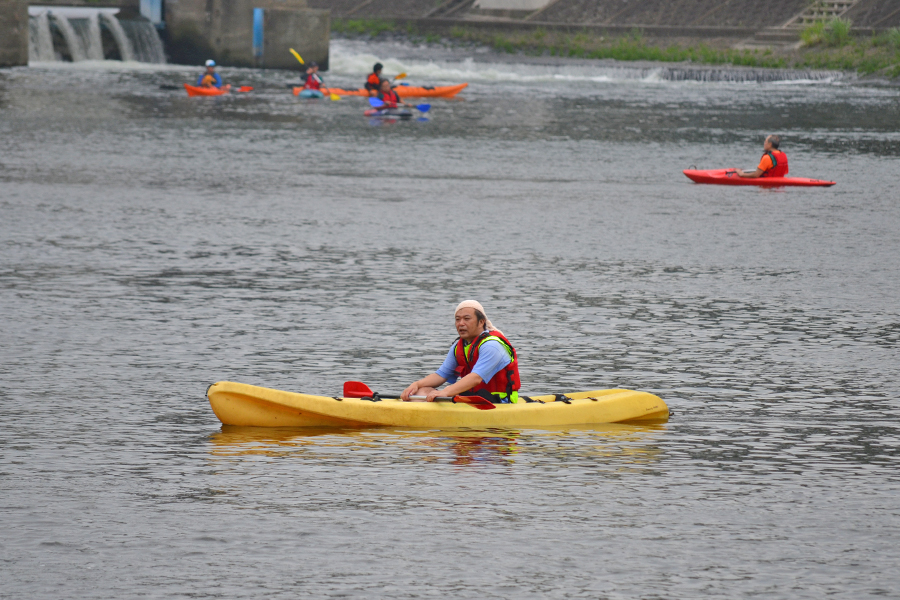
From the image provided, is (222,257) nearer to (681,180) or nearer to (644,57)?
(681,180)

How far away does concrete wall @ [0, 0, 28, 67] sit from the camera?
49.7 m

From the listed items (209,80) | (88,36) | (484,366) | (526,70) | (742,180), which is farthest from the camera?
(526,70)

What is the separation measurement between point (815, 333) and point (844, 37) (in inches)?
1939

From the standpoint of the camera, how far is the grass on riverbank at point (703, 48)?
57.8 metres

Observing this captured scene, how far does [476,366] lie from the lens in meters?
10.2

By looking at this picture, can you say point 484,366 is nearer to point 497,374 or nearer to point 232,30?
point 497,374

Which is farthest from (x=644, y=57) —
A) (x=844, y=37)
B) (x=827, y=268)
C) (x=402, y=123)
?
(x=827, y=268)

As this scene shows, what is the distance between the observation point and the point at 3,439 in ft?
32.3

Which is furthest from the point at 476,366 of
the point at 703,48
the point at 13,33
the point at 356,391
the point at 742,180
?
the point at 703,48

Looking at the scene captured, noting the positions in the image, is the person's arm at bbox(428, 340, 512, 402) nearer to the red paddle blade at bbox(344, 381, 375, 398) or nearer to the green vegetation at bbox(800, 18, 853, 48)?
the red paddle blade at bbox(344, 381, 375, 398)

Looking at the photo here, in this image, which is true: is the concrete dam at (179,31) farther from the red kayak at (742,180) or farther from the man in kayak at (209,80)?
the red kayak at (742,180)

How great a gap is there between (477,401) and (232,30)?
5071cm

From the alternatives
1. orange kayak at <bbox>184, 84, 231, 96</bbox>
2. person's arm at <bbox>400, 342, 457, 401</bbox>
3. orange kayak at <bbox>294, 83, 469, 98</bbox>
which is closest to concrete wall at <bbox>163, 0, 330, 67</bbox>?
orange kayak at <bbox>294, 83, 469, 98</bbox>

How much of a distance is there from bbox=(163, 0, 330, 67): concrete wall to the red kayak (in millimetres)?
34370
